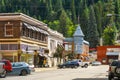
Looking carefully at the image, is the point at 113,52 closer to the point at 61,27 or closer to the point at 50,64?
the point at 50,64

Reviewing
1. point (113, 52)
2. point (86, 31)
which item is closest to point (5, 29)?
point (113, 52)

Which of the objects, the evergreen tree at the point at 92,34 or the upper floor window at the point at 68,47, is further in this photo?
the evergreen tree at the point at 92,34

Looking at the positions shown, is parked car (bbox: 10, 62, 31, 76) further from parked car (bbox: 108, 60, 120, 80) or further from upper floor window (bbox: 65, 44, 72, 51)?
upper floor window (bbox: 65, 44, 72, 51)

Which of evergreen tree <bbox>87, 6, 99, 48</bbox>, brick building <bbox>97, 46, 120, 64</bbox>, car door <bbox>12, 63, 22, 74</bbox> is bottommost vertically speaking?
brick building <bbox>97, 46, 120, 64</bbox>

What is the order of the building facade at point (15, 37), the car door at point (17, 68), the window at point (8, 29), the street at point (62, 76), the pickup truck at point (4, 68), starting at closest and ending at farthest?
the street at point (62, 76)
the pickup truck at point (4, 68)
the car door at point (17, 68)
the building facade at point (15, 37)
the window at point (8, 29)

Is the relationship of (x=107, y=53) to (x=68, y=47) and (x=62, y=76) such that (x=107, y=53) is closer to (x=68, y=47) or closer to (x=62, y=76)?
(x=68, y=47)

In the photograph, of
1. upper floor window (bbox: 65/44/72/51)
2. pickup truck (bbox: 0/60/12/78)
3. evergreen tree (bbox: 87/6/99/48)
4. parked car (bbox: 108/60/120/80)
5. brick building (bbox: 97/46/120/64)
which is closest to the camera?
parked car (bbox: 108/60/120/80)

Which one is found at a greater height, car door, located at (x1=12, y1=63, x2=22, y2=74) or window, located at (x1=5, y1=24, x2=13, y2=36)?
window, located at (x1=5, y1=24, x2=13, y2=36)

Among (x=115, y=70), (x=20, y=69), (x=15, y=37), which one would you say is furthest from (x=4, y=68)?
(x=15, y=37)

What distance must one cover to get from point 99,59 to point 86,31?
2354 inches

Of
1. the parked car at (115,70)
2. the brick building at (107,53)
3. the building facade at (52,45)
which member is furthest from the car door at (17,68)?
the brick building at (107,53)

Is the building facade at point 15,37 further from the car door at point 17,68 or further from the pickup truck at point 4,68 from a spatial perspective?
the pickup truck at point 4,68

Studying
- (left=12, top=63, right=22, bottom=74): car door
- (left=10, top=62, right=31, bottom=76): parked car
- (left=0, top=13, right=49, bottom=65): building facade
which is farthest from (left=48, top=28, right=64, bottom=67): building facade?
(left=12, top=63, right=22, bottom=74): car door

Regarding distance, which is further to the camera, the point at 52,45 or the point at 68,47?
the point at 68,47
